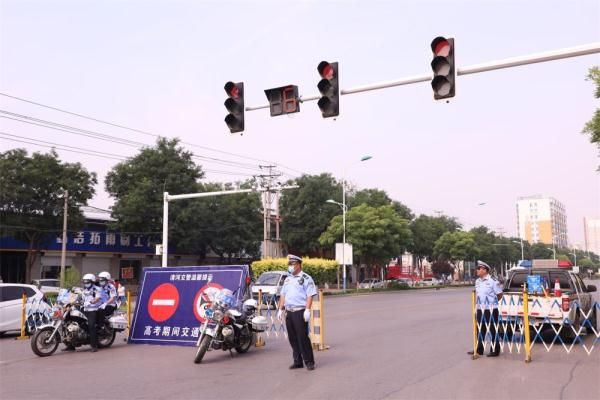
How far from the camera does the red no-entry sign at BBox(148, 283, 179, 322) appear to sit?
12.7 meters

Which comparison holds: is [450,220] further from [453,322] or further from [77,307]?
[77,307]

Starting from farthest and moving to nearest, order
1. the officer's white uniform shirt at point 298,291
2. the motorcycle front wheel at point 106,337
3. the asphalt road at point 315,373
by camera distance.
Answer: the motorcycle front wheel at point 106,337 → the officer's white uniform shirt at point 298,291 → the asphalt road at point 315,373

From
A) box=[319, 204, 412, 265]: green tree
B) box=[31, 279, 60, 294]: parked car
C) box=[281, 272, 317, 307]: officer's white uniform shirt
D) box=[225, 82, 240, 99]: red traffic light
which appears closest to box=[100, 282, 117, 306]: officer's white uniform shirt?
box=[281, 272, 317, 307]: officer's white uniform shirt

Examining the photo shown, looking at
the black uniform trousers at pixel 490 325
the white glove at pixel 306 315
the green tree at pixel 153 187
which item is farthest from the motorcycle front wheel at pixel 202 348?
the green tree at pixel 153 187

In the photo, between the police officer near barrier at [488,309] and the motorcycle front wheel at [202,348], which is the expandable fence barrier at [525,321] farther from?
the motorcycle front wheel at [202,348]

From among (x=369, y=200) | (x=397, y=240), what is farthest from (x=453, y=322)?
(x=369, y=200)

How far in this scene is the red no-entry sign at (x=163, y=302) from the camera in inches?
500

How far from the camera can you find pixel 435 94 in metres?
9.85

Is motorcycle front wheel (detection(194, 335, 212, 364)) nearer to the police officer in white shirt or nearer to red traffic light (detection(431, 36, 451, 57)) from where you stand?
the police officer in white shirt

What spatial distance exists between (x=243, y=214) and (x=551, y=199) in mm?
135988

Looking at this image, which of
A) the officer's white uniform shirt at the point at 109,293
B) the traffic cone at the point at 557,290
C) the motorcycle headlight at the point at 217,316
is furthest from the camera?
the officer's white uniform shirt at the point at 109,293

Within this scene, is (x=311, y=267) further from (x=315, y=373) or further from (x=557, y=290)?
(x=315, y=373)

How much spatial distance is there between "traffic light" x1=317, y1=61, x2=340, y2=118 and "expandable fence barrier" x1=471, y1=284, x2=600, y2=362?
435 centimetres

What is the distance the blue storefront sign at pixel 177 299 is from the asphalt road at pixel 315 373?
0.40 meters
